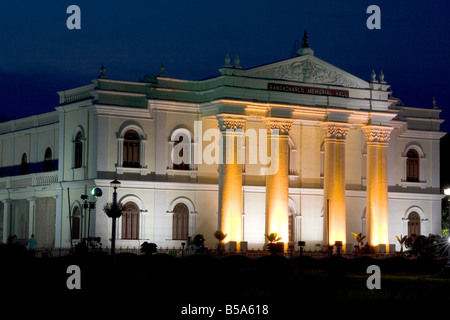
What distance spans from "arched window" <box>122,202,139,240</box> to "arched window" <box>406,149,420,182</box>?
1906 cm

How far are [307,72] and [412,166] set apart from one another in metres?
11.4

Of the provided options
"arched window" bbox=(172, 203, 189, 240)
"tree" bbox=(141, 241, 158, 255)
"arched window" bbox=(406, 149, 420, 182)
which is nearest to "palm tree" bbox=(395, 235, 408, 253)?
"arched window" bbox=(406, 149, 420, 182)

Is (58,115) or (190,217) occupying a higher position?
(58,115)

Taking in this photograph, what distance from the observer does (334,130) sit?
5506cm

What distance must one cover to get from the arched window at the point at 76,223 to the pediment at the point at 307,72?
12093mm

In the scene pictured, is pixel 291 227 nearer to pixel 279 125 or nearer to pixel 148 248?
pixel 279 125

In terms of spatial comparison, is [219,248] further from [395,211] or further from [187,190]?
[395,211]

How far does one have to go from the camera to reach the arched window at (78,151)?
53531 millimetres

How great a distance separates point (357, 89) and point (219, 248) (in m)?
13.4

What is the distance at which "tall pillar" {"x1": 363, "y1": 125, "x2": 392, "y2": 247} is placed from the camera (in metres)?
56.3

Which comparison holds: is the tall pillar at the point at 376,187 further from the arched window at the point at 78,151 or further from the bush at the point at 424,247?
the arched window at the point at 78,151
